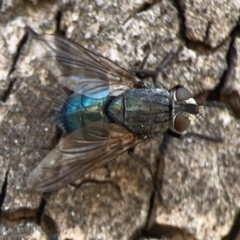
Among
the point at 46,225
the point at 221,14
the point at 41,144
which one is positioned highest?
the point at 221,14

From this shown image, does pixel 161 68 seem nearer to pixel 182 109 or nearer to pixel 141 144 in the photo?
pixel 182 109

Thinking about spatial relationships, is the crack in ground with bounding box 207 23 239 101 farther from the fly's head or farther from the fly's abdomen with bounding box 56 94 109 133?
the fly's abdomen with bounding box 56 94 109 133

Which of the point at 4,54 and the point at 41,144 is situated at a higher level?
the point at 4,54

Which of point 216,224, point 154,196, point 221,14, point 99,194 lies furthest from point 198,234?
point 221,14

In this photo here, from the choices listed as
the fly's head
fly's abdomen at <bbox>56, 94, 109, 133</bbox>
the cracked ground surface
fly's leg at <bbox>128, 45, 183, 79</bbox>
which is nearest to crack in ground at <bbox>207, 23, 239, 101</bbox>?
the cracked ground surface

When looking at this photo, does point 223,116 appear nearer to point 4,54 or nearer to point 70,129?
point 70,129

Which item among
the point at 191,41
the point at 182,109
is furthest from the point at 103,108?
the point at 191,41
